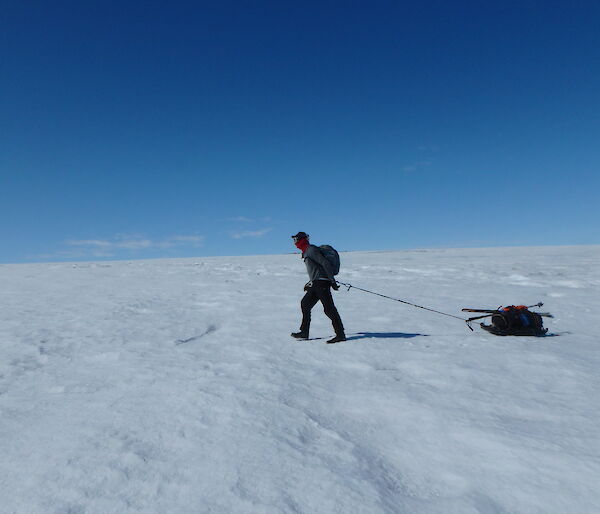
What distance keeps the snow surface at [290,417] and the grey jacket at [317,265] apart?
1125mm

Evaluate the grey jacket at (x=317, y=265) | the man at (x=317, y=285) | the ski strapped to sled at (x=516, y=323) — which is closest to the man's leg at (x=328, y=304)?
the man at (x=317, y=285)

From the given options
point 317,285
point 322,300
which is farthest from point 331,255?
point 322,300

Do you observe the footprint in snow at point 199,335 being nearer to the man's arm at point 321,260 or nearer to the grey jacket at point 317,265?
the grey jacket at point 317,265

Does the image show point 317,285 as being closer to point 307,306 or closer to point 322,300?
point 322,300

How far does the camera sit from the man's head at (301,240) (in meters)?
6.86

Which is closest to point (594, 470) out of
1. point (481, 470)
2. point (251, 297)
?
point (481, 470)

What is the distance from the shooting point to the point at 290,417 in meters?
3.41

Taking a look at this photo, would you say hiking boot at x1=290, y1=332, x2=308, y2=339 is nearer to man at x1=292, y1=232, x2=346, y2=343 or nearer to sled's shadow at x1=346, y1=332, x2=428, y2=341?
man at x1=292, y1=232, x2=346, y2=343

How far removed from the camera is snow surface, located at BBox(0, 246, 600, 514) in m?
2.33

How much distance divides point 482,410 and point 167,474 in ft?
9.10

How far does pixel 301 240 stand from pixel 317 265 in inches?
21.9

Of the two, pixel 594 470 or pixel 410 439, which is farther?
pixel 410 439

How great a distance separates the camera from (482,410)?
→ 360 cm

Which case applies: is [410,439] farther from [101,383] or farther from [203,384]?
[101,383]
